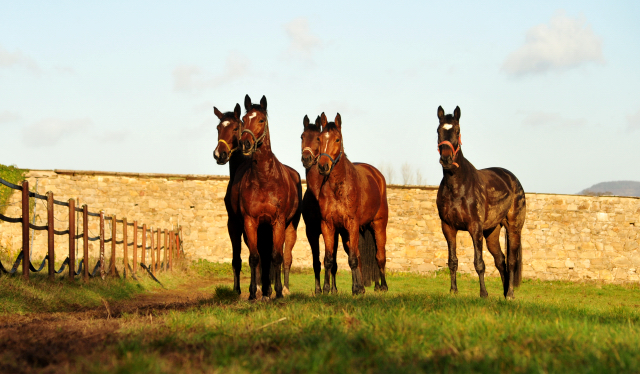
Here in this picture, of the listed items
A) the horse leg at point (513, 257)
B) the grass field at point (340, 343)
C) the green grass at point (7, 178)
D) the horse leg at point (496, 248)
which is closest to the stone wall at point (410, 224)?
the green grass at point (7, 178)

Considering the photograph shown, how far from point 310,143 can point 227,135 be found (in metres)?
1.16

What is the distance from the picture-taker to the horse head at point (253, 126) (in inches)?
273

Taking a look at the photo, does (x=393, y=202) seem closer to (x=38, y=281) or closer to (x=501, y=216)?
(x=501, y=216)

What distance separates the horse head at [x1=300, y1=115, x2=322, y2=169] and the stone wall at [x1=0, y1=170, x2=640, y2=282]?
11326 mm

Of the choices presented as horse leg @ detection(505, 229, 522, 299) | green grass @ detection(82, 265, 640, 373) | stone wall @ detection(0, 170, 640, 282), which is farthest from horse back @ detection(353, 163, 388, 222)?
stone wall @ detection(0, 170, 640, 282)

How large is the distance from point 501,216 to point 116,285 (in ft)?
23.8

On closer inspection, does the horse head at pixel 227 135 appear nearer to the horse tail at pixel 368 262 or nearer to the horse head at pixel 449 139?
the horse head at pixel 449 139

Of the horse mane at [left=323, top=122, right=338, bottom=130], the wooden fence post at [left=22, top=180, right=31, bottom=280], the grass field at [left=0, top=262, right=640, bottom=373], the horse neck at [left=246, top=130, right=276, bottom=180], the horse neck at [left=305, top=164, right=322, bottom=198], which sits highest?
the horse mane at [left=323, top=122, right=338, bottom=130]

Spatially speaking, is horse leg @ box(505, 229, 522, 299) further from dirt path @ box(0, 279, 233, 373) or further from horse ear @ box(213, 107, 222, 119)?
dirt path @ box(0, 279, 233, 373)

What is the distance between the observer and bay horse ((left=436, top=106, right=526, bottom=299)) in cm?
798

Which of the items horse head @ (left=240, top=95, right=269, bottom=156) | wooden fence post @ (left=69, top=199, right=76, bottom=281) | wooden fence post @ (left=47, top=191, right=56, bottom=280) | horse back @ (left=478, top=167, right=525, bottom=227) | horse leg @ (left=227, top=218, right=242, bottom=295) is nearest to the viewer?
horse head @ (left=240, top=95, right=269, bottom=156)

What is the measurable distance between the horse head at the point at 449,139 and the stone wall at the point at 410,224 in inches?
443

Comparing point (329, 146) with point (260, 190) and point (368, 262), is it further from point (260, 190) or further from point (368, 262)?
point (368, 262)

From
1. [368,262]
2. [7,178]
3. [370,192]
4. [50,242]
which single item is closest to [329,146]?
[370,192]
